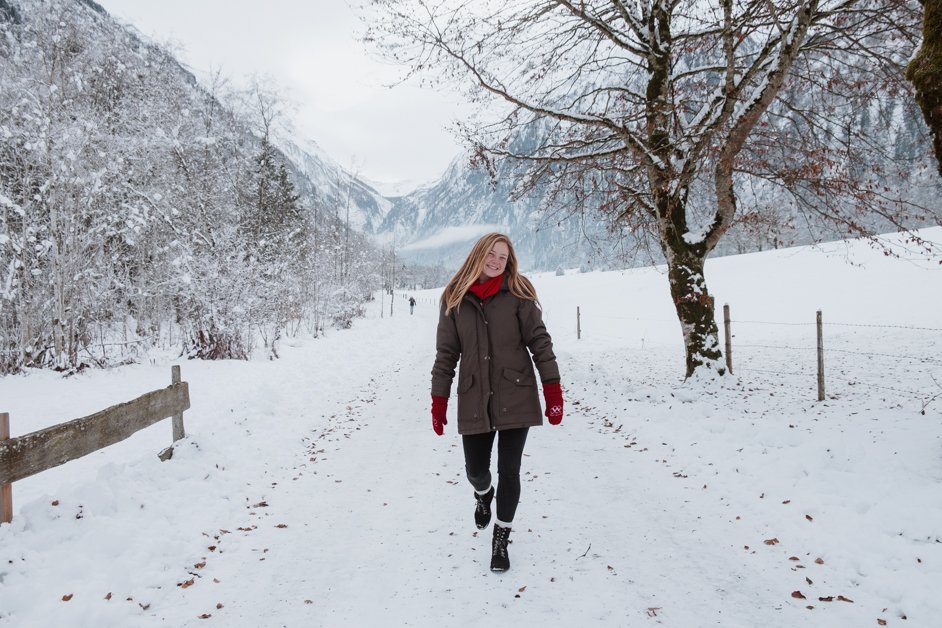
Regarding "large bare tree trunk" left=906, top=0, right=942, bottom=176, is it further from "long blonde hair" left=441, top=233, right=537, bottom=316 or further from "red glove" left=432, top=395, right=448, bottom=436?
"red glove" left=432, top=395, right=448, bottom=436

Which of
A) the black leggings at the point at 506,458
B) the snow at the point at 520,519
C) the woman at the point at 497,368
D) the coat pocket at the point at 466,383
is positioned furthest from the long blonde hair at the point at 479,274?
the snow at the point at 520,519

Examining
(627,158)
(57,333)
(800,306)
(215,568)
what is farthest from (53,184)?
(800,306)

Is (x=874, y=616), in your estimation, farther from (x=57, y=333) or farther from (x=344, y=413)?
(x=57, y=333)

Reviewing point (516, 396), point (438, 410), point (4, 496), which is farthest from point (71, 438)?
point (516, 396)

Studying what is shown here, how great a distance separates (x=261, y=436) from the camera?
6.63 m

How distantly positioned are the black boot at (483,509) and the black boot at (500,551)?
0.35m

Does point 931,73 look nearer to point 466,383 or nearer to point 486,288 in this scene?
point 486,288

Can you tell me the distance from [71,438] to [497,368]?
3651mm

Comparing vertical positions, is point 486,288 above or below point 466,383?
above

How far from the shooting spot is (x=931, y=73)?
3.29 meters

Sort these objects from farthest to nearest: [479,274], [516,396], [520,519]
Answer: [520,519] < [479,274] < [516,396]

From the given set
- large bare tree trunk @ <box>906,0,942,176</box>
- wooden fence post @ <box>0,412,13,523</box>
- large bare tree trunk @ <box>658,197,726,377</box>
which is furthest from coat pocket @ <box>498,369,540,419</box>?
large bare tree trunk @ <box>658,197,726,377</box>

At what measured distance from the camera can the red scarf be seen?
10.7 feet

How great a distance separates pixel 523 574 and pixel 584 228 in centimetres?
780
